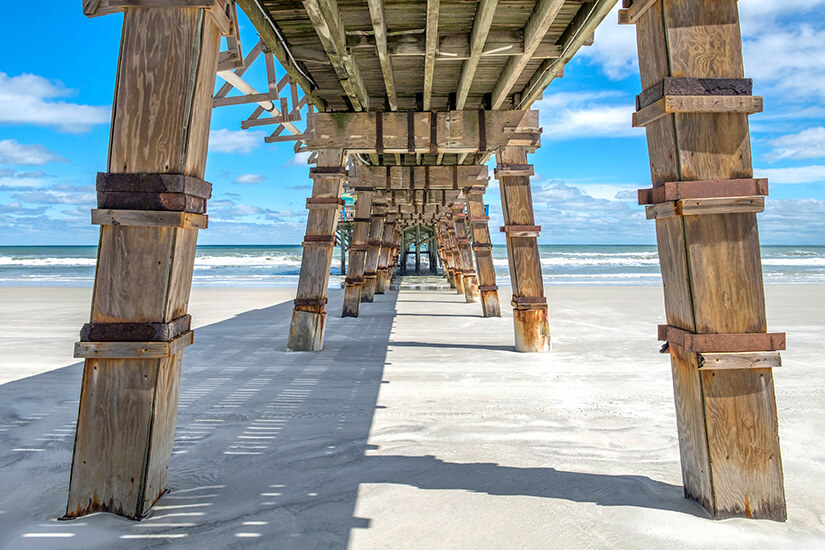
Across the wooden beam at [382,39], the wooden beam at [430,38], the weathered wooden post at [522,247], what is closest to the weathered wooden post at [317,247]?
the wooden beam at [382,39]

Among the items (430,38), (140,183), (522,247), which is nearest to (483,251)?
(522,247)

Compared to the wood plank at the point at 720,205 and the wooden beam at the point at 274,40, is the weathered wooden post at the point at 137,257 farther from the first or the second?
the wood plank at the point at 720,205

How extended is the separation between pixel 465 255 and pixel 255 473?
1288 cm

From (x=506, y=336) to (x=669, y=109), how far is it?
258 inches

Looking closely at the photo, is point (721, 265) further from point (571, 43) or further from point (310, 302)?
point (310, 302)

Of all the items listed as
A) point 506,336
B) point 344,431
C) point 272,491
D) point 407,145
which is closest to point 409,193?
point 506,336

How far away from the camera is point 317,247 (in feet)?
24.2

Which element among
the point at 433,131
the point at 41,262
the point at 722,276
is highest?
the point at 41,262

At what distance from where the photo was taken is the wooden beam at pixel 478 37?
13.4 feet

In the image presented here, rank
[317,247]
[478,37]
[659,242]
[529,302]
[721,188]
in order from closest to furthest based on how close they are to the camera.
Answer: [721,188] < [659,242] < [478,37] < [529,302] < [317,247]

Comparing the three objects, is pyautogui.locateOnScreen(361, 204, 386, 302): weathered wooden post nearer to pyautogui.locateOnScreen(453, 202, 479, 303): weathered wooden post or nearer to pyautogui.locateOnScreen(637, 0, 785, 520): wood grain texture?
pyautogui.locateOnScreen(453, 202, 479, 303): weathered wooden post

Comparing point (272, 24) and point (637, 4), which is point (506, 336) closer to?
point (272, 24)

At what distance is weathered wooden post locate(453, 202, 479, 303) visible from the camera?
1573cm

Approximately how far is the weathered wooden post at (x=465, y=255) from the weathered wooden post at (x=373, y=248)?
2209 millimetres
